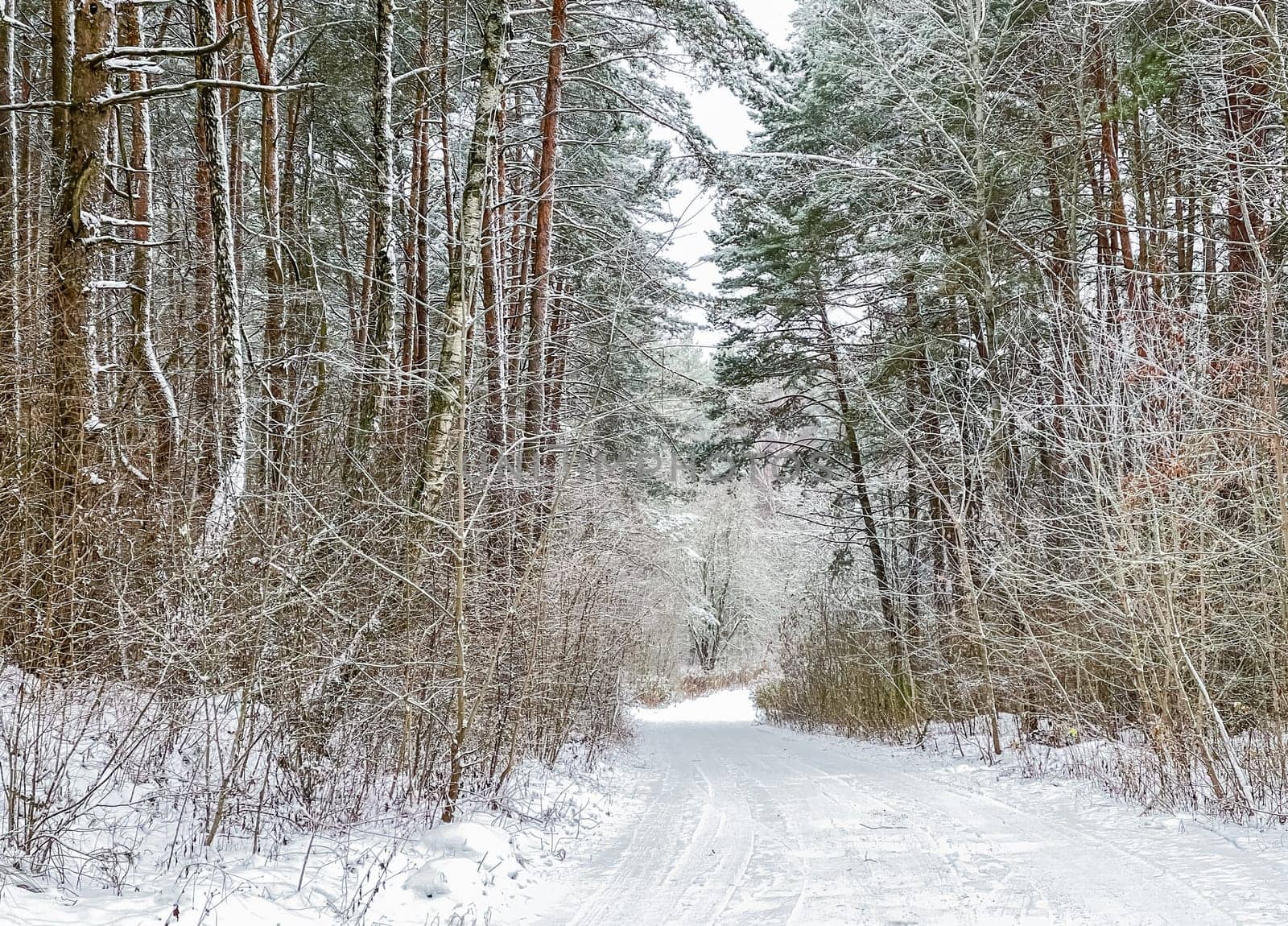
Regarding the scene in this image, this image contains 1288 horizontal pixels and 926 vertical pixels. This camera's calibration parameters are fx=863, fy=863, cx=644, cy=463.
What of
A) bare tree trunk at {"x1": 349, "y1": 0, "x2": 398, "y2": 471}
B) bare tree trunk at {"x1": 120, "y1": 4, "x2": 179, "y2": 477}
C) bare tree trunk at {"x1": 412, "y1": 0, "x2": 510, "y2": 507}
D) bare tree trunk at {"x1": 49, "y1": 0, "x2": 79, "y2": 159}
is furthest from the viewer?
bare tree trunk at {"x1": 349, "y1": 0, "x2": 398, "y2": 471}

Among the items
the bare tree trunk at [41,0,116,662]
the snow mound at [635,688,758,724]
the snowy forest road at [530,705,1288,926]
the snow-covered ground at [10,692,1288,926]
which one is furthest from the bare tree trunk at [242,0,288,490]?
the snow mound at [635,688,758,724]

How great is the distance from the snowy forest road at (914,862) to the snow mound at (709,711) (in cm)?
1534

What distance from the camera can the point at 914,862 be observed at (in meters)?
A: 5.43

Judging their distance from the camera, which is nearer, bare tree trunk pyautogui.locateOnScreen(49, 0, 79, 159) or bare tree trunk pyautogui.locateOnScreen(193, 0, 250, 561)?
bare tree trunk pyautogui.locateOnScreen(49, 0, 79, 159)

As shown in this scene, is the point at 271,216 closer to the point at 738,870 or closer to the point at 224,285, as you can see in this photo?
the point at 224,285

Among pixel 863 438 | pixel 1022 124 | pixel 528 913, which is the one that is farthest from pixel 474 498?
pixel 863 438

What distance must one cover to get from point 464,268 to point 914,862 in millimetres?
5039

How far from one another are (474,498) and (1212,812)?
20.0ft

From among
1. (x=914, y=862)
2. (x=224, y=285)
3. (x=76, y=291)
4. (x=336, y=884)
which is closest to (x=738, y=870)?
(x=914, y=862)

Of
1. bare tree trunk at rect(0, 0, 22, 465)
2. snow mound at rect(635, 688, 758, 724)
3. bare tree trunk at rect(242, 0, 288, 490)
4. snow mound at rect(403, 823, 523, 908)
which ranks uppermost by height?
bare tree trunk at rect(242, 0, 288, 490)

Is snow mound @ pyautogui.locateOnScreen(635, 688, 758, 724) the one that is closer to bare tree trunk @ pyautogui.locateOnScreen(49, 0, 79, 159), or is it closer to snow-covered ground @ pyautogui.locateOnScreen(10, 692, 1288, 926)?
snow-covered ground @ pyautogui.locateOnScreen(10, 692, 1288, 926)

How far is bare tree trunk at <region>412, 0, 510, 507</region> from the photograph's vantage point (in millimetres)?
6203

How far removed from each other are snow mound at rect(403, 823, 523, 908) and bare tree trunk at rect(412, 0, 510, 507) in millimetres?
2250

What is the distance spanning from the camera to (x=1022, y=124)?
12.0 meters
